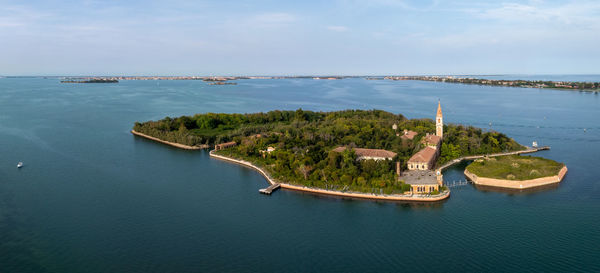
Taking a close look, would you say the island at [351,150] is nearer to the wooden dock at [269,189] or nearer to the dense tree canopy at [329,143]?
the dense tree canopy at [329,143]

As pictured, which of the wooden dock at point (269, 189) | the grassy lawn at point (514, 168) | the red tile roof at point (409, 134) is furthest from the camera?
the red tile roof at point (409, 134)

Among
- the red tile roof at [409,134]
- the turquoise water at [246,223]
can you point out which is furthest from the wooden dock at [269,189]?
the red tile roof at [409,134]

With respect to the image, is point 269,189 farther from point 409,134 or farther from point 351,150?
point 409,134

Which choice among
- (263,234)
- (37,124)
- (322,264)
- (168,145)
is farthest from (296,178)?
(37,124)

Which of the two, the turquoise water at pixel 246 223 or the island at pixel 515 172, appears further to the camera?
the island at pixel 515 172

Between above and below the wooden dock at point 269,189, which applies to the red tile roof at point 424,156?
above

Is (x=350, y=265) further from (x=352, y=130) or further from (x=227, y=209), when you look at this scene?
(x=352, y=130)

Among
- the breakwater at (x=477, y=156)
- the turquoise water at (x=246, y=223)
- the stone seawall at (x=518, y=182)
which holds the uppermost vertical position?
the breakwater at (x=477, y=156)
